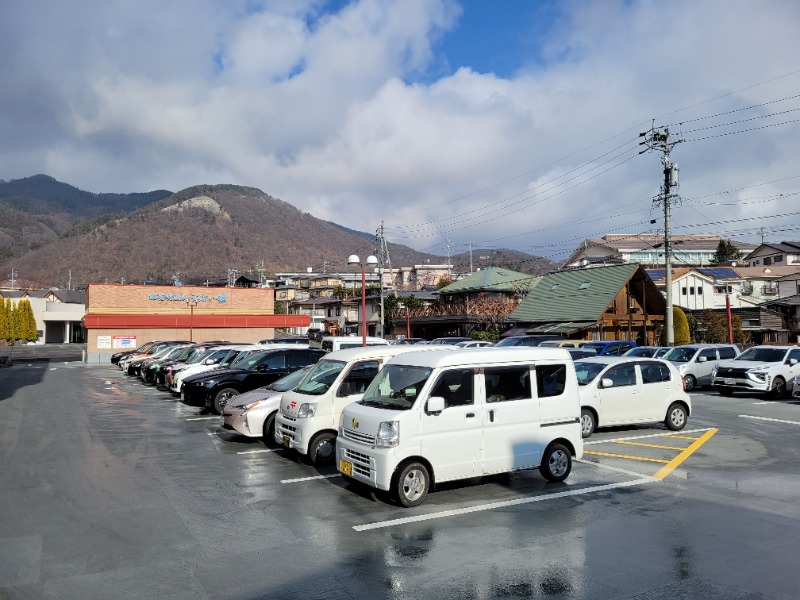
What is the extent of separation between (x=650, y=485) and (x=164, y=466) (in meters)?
7.92

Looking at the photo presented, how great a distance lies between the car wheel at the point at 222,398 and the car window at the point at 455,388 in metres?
9.79

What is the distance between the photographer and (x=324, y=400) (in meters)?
10.3

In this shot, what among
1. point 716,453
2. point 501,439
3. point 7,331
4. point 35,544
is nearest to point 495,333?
point 716,453

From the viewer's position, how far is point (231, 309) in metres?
57.8

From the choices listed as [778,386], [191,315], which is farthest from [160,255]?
[778,386]

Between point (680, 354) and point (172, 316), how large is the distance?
136 feet

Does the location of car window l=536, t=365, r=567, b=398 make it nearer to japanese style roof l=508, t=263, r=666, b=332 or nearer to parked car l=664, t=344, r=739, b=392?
parked car l=664, t=344, r=739, b=392

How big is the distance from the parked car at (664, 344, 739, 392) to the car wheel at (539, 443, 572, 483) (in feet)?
53.2

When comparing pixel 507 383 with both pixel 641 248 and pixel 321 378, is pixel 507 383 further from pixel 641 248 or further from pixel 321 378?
pixel 641 248

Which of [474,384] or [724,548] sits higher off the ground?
[474,384]

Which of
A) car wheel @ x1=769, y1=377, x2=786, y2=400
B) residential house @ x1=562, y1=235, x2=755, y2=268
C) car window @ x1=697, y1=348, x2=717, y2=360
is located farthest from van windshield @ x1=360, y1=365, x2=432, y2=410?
residential house @ x1=562, y1=235, x2=755, y2=268

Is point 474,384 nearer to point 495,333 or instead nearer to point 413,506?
point 413,506

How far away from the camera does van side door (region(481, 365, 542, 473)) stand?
848 centimetres

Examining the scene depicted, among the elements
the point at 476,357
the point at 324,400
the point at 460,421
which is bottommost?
the point at 460,421
